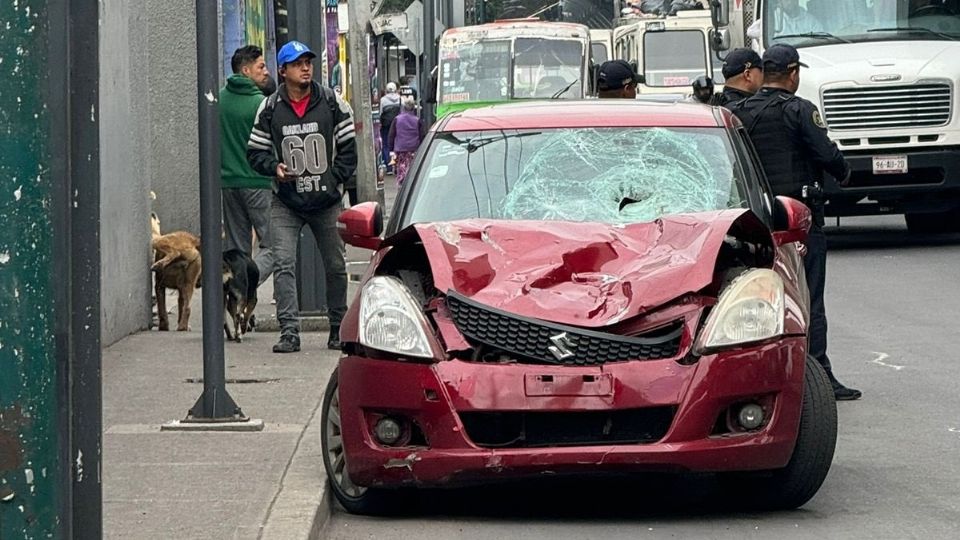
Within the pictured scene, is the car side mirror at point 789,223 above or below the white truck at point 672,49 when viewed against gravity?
below

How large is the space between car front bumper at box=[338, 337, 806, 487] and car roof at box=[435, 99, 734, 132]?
1.67 meters

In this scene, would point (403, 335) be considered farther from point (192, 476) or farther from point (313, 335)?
point (313, 335)

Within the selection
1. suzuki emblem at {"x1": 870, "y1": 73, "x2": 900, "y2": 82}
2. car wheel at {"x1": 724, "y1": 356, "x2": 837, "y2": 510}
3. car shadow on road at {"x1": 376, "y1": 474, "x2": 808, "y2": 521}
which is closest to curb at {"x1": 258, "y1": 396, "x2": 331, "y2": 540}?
car shadow on road at {"x1": 376, "y1": 474, "x2": 808, "y2": 521}

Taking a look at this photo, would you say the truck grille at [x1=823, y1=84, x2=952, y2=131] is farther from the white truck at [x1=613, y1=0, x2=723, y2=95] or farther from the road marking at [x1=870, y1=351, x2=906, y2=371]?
the white truck at [x1=613, y1=0, x2=723, y2=95]

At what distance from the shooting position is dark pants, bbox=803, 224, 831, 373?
32.3ft

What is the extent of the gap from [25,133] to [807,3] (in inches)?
668

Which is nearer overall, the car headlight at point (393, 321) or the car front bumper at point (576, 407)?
the car front bumper at point (576, 407)

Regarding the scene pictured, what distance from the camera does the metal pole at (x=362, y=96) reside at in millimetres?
20359

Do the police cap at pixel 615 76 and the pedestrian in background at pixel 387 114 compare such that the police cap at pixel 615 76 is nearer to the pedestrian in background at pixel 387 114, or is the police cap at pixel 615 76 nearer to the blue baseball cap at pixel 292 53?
the blue baseball cap at pixel 292 53

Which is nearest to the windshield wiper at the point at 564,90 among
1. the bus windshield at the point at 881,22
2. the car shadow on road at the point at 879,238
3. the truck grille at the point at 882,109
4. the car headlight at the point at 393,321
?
the car shadow on road at the point at 879,238

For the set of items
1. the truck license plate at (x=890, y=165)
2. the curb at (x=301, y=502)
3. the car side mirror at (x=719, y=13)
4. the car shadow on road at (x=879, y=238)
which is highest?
the car side mirror at (x=719, y=13)

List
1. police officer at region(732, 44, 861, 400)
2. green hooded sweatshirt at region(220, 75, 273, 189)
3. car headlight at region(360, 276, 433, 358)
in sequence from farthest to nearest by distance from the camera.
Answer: green hooded sweatshirt at region(220, 75, 273, 189) < police officer at region(732, 44, 861, 400) < car headlight at region(360, 276, 433, 358)

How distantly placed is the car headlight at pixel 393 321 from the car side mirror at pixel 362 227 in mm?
731

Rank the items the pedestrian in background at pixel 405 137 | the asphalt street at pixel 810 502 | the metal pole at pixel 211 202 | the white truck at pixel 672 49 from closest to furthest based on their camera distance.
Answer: the asphalt street at pixel 810 502 → the metal pole at pixel 211 202 → the pedestrian in background at pixel 405 137 → the white truck at pixel 672 49
